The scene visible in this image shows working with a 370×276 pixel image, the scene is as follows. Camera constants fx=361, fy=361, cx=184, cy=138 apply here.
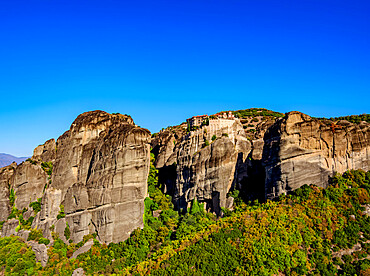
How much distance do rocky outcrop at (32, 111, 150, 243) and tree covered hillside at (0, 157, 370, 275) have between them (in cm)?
473

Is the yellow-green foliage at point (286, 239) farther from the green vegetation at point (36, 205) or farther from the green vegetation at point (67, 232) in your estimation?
the green vegetation at point (36, 205)

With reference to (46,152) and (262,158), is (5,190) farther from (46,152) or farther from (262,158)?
(262,158)

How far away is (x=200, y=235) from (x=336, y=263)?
54.2ft

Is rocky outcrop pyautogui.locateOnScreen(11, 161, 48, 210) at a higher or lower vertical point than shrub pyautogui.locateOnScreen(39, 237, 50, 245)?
higher

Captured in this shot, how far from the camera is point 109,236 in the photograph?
185 ft

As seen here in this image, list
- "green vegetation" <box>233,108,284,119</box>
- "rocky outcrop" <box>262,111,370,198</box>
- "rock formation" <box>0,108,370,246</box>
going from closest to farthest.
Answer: "rocky outcrop" <box>262,111,370,198</box> < "rock formation" <box>0,108,370,246</box> < "green vegetation" <box>233,108,284,119</box>

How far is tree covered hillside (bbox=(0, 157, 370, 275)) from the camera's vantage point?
37594mm

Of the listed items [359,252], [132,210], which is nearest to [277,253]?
[359,252]

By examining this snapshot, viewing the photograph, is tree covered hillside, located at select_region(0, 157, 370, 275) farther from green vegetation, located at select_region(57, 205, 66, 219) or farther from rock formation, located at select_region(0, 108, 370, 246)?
green vegetation, located at select_region(57, 205, 66, 219)

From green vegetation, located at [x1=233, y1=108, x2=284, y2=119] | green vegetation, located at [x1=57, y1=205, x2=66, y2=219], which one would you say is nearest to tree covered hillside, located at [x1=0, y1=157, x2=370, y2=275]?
green vegetation, located at [x1=57, y1=205, x2=66, y2=219]

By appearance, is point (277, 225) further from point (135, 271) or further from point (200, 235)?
point (135, 271)

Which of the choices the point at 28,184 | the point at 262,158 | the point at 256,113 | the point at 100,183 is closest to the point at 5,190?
the point at 28,184

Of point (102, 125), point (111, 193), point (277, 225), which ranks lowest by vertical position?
point (277, 225)

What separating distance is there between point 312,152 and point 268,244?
44.1ft
